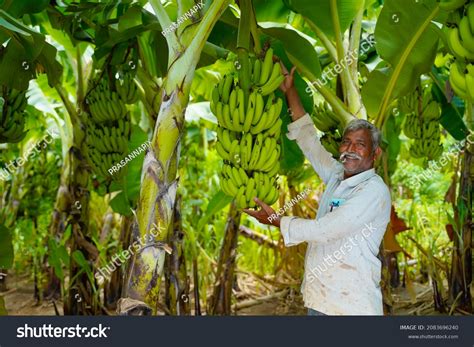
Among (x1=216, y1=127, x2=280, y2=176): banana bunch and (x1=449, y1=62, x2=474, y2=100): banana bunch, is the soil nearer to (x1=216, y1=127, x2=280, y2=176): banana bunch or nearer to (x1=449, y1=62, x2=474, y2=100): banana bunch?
(x1=216, y1=127, x2=280, y2=176): banana bunch

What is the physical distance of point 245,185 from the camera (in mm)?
1757

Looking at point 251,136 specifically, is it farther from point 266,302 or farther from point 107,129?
point 266,302

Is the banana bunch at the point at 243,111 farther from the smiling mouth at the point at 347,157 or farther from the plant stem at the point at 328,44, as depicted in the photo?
the plant stem at the point at 328,44

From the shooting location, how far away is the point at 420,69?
2.38 metres

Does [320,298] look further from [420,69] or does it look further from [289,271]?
[289,271]

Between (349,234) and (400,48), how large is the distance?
0.85 metres

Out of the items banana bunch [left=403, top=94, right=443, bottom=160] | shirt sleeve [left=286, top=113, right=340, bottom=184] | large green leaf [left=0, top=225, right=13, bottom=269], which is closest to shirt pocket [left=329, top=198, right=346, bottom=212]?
shirt sleeve [left=286, top=113, right=340, bottom=184]

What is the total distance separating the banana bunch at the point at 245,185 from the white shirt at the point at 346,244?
102 millimetres

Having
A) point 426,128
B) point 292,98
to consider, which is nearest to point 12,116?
point 292,98

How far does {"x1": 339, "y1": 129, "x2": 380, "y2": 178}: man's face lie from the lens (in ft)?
6.06

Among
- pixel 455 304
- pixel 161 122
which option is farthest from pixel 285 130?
pixel 455 304

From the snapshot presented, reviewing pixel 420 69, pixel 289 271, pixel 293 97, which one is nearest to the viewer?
pixel 293 97

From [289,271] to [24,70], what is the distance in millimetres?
2324

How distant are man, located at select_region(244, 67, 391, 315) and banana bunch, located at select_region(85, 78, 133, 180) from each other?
112 centimetres
